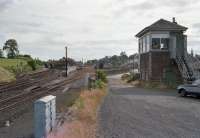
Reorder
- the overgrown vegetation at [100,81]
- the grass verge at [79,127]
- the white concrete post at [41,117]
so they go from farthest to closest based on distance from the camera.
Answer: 1. the overgrown vegetation at [100,81]
2. the grass verge at [79,127]
3. the white concrete post at [41,117]

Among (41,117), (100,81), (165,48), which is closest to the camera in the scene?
(41,117)

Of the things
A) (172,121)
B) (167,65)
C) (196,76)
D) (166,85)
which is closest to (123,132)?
(172,121)

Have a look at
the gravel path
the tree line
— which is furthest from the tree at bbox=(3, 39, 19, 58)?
the gravel path

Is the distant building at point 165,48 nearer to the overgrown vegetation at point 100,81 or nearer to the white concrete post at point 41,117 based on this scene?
the overgrown vegetation at point 100,81

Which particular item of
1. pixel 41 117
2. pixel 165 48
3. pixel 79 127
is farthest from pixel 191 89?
pixel 41 117

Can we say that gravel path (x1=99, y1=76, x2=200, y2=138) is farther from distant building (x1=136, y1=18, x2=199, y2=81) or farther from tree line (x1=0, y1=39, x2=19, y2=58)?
tree line (x1=0, y1=39, x2=19, y2=58)

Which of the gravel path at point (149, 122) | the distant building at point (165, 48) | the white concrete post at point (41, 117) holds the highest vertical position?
the distant building at point (165, 48)

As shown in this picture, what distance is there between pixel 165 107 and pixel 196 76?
15.8 metres

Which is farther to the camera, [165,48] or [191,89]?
[165,48]

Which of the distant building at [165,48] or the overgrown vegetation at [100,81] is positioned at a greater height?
the distant building at [165,48]

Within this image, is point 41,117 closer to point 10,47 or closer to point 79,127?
point 79,127

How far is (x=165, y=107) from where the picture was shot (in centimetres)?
1981

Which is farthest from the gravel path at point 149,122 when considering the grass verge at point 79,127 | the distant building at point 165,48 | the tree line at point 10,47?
the tree line at point 10,47

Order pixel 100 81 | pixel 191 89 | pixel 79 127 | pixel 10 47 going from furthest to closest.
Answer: pixel 10 47
pixel 100 81
pixel 191 89
pixel 79 127
